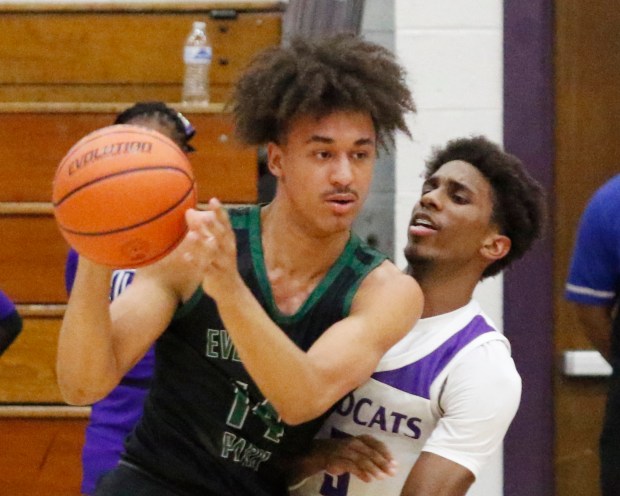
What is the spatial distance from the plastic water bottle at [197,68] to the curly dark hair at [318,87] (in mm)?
1745

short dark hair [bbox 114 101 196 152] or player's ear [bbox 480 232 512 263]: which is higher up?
short dark hair [bbox 114 101 196 152]

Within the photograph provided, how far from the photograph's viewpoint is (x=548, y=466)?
396cm

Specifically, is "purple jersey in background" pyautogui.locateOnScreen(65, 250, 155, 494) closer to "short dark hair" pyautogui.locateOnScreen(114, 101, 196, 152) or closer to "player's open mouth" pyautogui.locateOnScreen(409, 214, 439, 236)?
"short dark hair" pyautogui.locateOnScreen(114, 101, 196, 152)

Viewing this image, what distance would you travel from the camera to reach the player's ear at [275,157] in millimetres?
2305

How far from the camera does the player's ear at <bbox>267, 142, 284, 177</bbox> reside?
7.56ft

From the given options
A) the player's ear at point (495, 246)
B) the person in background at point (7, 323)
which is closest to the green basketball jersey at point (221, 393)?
the player's ear at point (495, 246)

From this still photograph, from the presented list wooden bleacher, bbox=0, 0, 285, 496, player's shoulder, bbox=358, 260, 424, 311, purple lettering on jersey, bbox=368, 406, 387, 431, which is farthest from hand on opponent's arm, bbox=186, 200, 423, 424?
wooden bleacher, bbox=0, 0, 285, 496

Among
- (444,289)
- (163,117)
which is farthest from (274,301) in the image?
(163,117)

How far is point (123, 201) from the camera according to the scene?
77.4 inches

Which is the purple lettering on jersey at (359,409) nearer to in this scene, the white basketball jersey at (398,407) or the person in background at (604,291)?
the white basketball jersey at (398,407)

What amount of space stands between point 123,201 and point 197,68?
7.42ft

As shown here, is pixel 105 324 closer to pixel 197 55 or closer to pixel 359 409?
pixel 359 409

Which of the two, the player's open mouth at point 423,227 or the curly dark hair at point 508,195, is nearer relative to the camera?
the player's open mouth at point 423,227

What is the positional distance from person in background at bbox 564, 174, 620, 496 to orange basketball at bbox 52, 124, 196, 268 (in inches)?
54.8
